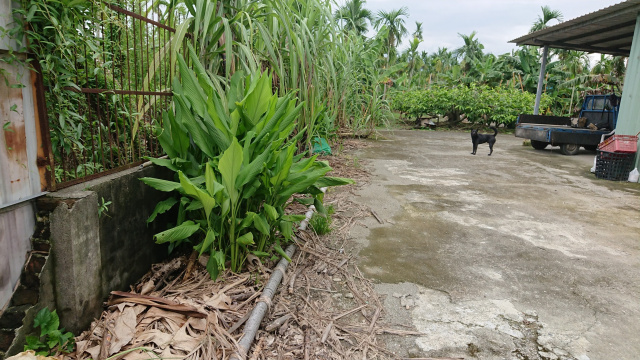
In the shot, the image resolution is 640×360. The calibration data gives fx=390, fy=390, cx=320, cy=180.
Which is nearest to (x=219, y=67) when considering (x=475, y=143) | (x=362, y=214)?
(x=362, y=214)

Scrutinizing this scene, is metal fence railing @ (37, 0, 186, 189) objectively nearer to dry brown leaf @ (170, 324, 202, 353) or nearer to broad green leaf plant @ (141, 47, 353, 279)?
broad green leaf plant @ (141, 47, 353, 279)

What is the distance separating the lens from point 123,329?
168 centimetres

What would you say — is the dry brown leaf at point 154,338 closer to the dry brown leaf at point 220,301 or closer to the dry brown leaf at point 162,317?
the dry brown leaf at point 162,317

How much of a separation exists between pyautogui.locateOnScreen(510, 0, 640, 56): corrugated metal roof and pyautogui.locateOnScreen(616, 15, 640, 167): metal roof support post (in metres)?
0.69

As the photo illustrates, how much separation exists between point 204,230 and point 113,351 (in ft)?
2.53

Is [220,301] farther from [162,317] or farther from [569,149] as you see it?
[569,149]

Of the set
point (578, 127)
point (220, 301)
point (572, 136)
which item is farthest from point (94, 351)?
point (578, 127)

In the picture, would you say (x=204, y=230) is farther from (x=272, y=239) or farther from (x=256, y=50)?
(x=256, y=50)

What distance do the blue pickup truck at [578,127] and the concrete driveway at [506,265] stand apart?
130 inches

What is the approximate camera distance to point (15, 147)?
1483 mm

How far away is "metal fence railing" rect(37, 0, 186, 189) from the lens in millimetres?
1699

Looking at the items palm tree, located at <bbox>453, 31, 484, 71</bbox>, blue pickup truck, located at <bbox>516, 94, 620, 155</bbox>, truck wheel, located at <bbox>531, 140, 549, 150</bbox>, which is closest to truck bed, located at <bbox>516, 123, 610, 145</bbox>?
blue pickup truck, located at <bbox>516, 94, 620, 155</bbox>

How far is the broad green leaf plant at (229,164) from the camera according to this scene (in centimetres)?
200

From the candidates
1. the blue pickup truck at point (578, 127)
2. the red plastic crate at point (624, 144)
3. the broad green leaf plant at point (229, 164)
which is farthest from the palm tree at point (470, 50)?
the broad green leaf plant at point (229, 164)
